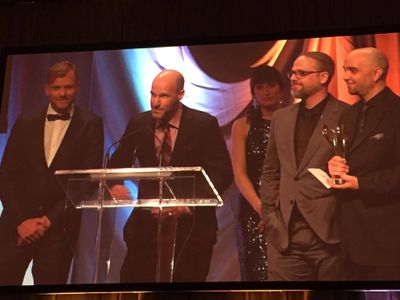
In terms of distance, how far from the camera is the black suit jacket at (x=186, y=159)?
338 cm

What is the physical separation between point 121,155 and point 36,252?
72 centimetres

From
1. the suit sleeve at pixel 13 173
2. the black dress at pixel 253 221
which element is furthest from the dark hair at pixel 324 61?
the suit sleeve at pixel 13 173

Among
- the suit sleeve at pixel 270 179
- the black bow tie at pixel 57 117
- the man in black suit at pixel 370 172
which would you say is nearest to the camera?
the man in black suit at pixel 370 172

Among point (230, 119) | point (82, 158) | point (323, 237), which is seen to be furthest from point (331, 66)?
point (82, 158)

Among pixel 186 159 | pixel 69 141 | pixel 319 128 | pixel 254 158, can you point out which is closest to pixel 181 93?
pixel 186 159

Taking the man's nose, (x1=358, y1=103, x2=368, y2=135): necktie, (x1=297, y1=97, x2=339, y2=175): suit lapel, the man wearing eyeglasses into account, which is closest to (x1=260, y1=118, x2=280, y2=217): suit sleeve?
the man wearing eyeglasses

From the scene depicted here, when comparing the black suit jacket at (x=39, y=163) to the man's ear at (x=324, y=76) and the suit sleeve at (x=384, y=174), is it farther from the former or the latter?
the suit sleeve at (x=384, y=174)

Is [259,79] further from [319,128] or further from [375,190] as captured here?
[375,190]

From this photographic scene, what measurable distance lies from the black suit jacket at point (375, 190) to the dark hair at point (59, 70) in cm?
171

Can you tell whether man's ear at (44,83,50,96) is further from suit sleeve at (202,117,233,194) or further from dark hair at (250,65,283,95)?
dark hair at (250,65,283,95)

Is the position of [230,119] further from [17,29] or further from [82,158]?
[17,29]

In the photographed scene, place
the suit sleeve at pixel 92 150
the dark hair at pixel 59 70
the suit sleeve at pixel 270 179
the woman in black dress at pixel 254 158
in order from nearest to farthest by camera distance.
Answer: the woman in black dress at pixel 254 158
the suit sleeve at pixel 270 179
the suit sleeve at pixel 92 150
the dark hair at pixel 59 70

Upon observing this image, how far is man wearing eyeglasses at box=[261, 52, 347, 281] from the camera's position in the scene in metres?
3.22

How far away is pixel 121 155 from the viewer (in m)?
3.59
